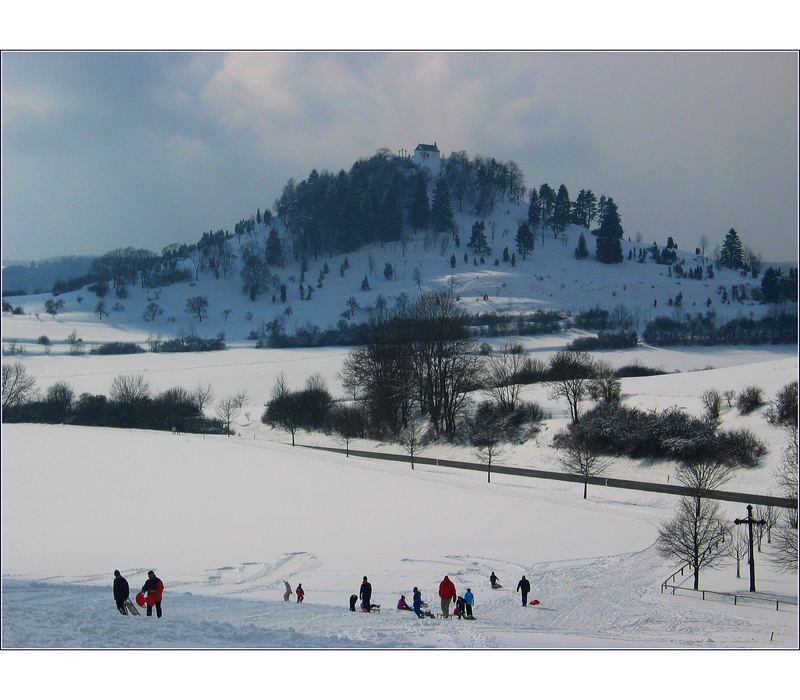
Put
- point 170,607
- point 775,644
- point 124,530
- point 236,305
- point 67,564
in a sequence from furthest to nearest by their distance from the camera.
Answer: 1. point 236,305
2. point 124,530
3. point 67,564
4. point 170,607
5. point 775,644

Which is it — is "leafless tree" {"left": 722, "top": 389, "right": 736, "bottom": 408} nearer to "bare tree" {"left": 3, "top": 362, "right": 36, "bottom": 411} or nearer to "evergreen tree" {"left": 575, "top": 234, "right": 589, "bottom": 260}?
"bare tree" {"left": 3, "top": 362, "right": 36, "bottom": 411}

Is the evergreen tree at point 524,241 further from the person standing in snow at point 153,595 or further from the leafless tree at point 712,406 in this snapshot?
the person standing in snow at point 153,595

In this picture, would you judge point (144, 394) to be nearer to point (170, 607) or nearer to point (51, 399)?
point (51, 399)

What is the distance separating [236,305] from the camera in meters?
126

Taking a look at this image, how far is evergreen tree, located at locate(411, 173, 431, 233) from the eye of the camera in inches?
5635

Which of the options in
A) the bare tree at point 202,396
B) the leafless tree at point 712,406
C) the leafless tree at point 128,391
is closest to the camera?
the leafless tree at point 712,406

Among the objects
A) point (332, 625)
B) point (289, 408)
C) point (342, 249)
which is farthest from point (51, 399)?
point (342, 249)

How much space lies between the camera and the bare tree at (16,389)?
181ft

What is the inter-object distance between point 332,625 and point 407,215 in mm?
137472

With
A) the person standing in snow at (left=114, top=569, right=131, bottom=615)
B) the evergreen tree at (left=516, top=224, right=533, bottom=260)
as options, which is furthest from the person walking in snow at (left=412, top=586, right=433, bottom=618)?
the evergreen tree at (left=516, top=224, right=533, bottom=260)

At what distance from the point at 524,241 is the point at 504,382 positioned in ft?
263

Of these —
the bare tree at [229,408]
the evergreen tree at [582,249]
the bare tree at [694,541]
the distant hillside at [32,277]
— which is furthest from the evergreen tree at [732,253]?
the distant hillside at [32,277]

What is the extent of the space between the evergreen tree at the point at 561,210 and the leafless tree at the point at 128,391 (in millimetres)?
84776

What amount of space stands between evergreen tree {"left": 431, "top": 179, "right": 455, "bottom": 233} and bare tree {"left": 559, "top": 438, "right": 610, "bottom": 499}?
107646 millimetres
